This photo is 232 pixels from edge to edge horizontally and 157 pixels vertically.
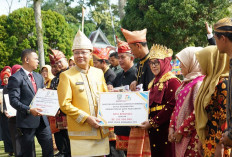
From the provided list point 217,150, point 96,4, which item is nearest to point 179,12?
point 217,150

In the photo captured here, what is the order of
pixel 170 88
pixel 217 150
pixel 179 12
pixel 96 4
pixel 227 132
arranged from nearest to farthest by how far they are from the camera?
pixel 227 132 < pixel 217 150 < pixel 170 88 < pixel 179 12 < pixel 96 4

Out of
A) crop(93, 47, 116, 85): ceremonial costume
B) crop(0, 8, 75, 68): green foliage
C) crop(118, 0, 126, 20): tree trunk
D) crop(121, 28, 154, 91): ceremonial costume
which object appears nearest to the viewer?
crop(121, 28, 154, 91): ceremonial costume

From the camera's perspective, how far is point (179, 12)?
17484 mm

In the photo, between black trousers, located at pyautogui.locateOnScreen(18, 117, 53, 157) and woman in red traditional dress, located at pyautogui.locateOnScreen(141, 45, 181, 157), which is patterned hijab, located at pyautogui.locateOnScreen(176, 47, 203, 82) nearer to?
woman in red traditional dress, located at pyautogui.locateOnScreen(141, 45, 181, 157)

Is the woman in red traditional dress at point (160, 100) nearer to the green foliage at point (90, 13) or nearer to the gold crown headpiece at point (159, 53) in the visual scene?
the gold crown headpiece at point (159, 53)

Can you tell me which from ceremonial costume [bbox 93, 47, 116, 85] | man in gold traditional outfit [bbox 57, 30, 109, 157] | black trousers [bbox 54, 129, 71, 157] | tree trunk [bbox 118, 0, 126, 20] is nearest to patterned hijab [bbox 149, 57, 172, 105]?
man in gold traditional outfit [bbox 57, 30, 109, 157]

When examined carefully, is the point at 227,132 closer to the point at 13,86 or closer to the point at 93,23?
the point at 13,86

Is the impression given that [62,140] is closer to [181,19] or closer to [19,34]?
[181,19]

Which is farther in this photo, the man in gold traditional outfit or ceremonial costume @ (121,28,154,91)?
ceremonial costume @ (121,28,154,91)

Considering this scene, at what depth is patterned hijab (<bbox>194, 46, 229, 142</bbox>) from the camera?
11.1 feet

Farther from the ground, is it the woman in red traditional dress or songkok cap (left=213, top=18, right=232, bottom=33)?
songkok cap (left=213, top=18, right=232, bottom=33)

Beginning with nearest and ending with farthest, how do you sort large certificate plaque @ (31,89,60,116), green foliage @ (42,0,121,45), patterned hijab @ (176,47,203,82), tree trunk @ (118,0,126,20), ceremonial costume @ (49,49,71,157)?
1. patterned hijab @ (176,47,203,82)
2. large certificate plaque @ (31,89,60,116)
3. ceremonial costume @ (49,49,71,157)
4. tree trunk @ (118,0,126,20)
5. green foliage @ (42,0,121,45)

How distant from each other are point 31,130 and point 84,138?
185 cm

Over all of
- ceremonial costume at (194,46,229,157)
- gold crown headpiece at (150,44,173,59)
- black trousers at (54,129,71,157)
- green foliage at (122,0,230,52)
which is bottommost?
black trousers at (54,129,71,157)
